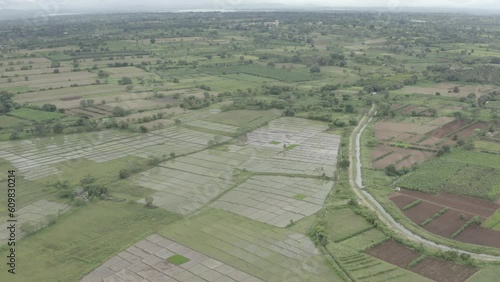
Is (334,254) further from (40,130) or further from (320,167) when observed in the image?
(40,130)

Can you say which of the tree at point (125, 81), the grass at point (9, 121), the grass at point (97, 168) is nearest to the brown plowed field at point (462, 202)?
the grass at point (97, 168)

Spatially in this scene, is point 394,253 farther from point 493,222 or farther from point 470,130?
point 470,130

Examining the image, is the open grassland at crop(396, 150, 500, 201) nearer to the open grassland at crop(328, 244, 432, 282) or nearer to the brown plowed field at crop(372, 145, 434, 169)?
the brown plowed field at crop(372, 145, 434, 169)

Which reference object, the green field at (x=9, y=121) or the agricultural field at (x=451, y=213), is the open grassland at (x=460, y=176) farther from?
the green field at (x=9, y=121)

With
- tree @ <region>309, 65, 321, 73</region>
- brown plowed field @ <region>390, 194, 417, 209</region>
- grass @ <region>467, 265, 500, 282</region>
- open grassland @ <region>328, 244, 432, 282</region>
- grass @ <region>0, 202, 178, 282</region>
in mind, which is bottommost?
grass @ <region>0, 202, 178, 282</region>

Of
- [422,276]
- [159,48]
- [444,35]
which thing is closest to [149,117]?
[422,276]

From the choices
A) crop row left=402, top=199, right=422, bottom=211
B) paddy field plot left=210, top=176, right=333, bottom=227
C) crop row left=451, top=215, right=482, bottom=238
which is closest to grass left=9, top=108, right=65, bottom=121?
paddy field plot left=210, top=176, right=333, bottom=227

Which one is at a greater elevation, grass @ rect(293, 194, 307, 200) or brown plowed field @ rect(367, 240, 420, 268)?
grass @ rect(293, 194, 307, 200)

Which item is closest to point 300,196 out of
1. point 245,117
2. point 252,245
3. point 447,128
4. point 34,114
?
point 252,245
